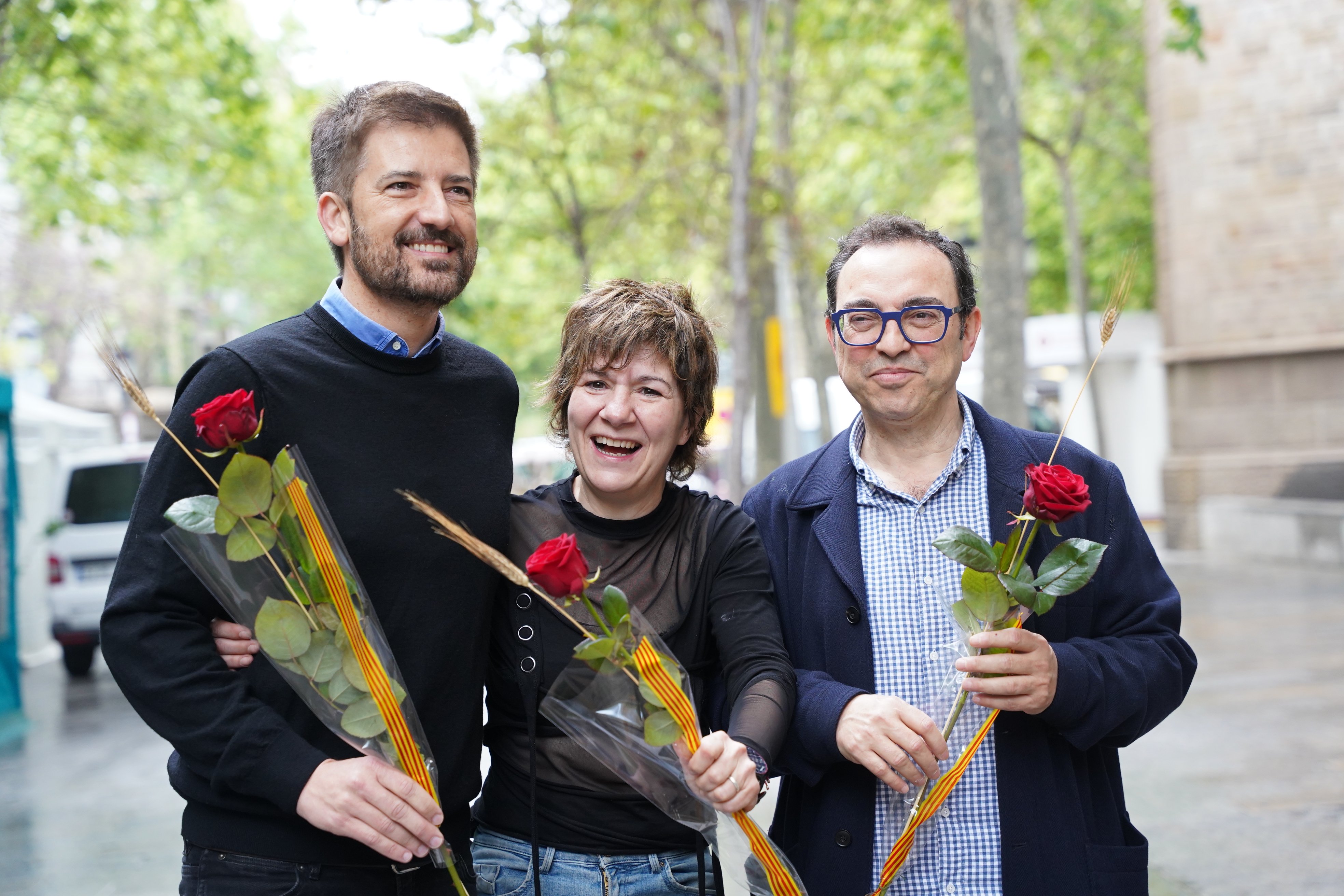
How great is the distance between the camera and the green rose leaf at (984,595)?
215 centimetres

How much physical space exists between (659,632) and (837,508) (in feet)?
1.60

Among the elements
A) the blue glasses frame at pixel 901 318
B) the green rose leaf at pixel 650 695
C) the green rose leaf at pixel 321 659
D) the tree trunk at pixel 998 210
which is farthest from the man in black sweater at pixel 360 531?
the tree trunk at pixel 998 210

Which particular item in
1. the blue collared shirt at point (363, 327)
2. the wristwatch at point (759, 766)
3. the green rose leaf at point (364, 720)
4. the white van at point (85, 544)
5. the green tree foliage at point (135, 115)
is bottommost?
the white van at point (85, 544)

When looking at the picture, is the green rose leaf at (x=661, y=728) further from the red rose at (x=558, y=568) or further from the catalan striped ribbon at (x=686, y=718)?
the red rose at (x=558, y=568)

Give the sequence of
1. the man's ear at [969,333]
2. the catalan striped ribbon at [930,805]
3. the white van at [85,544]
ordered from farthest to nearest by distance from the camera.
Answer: the white van at [85,544] < the man's ear at [969,333] < the catalan striped ribbon at [930,805]

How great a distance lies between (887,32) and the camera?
1387 centimetres

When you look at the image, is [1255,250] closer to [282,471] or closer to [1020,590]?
[1020,590]

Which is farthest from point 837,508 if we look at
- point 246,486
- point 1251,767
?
point 1251,767

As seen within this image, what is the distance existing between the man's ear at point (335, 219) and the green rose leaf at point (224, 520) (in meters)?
0.62

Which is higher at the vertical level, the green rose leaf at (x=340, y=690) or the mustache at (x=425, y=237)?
the mustache at (x=425, y=237)

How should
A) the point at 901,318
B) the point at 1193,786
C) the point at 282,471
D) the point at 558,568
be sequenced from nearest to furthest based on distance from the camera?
1. the point at 558,568
2. the point at 282,471
3. the point at 901,318
4. the point at 1193,786

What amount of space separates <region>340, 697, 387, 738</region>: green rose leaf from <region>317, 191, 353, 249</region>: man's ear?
87 cm

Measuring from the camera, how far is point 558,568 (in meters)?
1.92

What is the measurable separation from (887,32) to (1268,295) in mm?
6479
